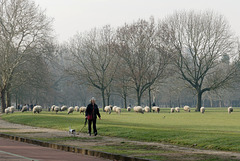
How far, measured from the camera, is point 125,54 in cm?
8400

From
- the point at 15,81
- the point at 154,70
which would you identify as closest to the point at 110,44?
the point at 154,70

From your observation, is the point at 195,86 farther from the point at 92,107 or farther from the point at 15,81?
the point at 92,107

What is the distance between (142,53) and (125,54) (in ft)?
11.6

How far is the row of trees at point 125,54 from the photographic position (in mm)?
67375

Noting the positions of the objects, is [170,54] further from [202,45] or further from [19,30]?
[19,30]

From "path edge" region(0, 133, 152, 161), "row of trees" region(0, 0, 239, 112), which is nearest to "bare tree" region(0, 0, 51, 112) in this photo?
"row of trees" region(0, 0, 239, 112)

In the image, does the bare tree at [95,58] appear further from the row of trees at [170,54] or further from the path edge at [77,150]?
the path edge at [77,150]

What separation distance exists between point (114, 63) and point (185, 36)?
17149 mm

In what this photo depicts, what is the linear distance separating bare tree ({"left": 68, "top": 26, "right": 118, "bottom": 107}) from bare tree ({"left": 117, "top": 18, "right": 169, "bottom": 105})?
5.35 metres

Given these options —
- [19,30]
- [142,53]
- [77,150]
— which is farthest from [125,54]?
[77,150]

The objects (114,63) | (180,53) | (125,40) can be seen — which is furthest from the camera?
(114,63)

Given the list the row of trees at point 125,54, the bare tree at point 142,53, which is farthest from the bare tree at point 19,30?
the bare tree at point 142,53

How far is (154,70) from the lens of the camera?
83.7m

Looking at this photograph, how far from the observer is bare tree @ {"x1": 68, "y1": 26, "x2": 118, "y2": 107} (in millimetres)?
90375
